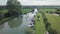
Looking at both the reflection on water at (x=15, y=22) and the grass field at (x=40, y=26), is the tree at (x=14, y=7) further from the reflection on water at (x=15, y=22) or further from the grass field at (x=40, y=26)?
the grass field at (x=40, y=26)

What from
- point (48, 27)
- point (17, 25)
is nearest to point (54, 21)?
point (48, 27)

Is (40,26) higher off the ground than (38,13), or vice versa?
(38,13)

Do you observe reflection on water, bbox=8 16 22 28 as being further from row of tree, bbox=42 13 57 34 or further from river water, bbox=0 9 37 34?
row of tree, bbox=42 13 57 34

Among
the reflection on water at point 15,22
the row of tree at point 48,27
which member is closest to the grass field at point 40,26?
the row of tree at point 48,27

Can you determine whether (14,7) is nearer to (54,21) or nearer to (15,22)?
(15,22)

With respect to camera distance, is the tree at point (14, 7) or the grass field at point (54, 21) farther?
the tree at point (14, 7)

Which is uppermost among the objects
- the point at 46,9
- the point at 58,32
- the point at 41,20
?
the point at 46,9

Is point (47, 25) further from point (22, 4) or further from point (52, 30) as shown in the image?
point (22, 4)

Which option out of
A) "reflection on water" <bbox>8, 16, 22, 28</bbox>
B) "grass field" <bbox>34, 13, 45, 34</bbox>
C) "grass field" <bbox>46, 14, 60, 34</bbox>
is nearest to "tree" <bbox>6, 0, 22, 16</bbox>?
"reflection on water" <bbox>8, 16, 22, 28</bbox>

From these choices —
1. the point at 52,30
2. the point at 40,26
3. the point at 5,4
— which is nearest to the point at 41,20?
the point at 40,26
